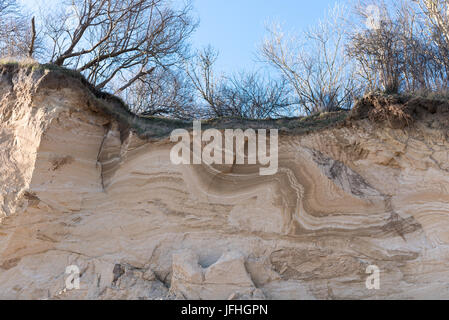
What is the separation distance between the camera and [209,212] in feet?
21.9

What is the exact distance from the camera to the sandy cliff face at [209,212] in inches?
238

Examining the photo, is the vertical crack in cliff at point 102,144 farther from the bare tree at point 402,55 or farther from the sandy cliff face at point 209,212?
the bare tree at point 402,55

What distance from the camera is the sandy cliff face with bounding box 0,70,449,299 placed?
6.05 m

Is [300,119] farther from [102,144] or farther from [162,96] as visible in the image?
[162,96]

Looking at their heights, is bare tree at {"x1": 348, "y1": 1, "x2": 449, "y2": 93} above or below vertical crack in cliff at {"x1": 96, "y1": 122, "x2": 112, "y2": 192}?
above

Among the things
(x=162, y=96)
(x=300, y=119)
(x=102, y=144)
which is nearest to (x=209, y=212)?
(x=102, y=144)

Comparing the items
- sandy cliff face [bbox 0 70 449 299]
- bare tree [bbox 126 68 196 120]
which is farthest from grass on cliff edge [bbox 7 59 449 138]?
bare tree [bbox 126 68 196 120]

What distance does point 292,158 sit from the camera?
23.1 ft

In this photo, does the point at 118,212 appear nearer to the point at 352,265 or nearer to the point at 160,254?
the point at 160,254

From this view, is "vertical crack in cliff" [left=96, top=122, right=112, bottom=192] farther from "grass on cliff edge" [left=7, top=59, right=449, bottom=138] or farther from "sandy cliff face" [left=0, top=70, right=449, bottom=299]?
"grass on cliff edge" [left=7, top=59, right=449, bottom=138]

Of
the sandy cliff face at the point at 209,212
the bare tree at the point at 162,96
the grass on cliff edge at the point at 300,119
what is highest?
the bare tree at the point at 162,96

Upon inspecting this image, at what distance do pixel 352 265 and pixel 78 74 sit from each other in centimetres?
537

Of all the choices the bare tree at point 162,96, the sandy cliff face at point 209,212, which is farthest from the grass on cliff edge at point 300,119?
the bare tree at point 162,96

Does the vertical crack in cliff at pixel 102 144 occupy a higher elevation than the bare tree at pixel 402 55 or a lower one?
lower
